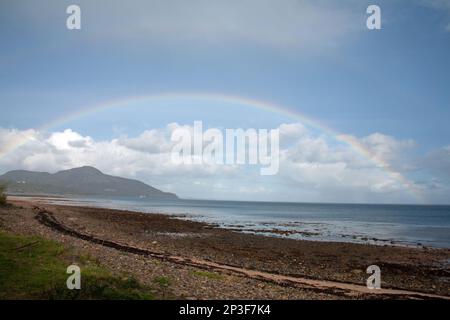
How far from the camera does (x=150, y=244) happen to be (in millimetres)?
34719

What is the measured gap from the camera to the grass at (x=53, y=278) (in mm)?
12875

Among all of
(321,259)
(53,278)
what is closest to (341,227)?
(321,259)

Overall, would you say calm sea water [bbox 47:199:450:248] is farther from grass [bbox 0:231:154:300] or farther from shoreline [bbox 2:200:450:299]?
grass [bbox 0:231:154:300]

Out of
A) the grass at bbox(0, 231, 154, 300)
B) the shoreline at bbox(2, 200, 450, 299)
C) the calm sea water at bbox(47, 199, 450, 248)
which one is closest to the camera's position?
the grass at bbox(0, 231, 154, 300)

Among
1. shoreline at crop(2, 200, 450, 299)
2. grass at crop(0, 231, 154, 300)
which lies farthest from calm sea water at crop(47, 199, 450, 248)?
grass at crop(0, 231, 154, 300)

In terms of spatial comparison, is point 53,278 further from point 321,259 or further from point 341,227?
point 341,227

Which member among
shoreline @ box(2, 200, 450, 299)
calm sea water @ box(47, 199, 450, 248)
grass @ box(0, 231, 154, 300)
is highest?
grass @ box(0, 231, 154, 300)

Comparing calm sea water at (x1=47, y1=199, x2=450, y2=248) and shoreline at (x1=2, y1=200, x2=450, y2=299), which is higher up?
shoreline at (x1=2, y1=200, x2=450, y2=299)

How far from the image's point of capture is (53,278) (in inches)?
573

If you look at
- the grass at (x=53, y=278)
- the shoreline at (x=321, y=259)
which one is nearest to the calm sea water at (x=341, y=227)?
the shoreline at (x=321, y=259)

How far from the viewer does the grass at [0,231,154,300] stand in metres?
12.9

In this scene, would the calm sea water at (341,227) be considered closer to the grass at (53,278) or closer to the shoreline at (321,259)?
the shoreline at (321,259)
